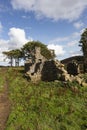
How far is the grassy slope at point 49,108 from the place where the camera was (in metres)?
20.9

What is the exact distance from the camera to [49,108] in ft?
81.2

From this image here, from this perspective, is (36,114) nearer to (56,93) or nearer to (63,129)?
(63,129)

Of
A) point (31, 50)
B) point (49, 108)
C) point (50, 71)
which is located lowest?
point (49, 108)

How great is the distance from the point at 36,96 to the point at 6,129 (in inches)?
415

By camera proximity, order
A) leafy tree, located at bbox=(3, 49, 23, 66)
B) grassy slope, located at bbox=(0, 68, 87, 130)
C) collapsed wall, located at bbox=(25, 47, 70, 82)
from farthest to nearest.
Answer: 1. leafy tree, located at bbox=(3, 49, 23, 66)
2. collapsed wall, located at bbox=(25, 47, 70, 82)
3. grassy slope, located at bbox=(0, 68, 87, 130)

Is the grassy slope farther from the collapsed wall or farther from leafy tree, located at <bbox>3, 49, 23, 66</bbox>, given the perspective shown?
leafy tree, located at <bbox>3, 49, 23, 66</bbox>

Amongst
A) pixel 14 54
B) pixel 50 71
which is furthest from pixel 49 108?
pixel 14 54

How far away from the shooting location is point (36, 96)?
2961 cm

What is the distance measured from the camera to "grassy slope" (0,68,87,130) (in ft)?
68.7

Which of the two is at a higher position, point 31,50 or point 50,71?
point 31,50

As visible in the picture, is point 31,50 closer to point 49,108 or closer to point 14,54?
point 14,54

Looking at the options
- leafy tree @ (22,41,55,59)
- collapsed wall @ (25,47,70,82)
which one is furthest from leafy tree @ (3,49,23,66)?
collapsed wall @ (25,47,70,82)

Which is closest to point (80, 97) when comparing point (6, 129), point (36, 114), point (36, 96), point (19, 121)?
point (36, 96)

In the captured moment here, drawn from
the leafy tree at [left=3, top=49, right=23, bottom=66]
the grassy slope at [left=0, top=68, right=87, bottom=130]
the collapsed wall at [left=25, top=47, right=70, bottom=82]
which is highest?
the leafy tree at [left=3, top=49, right=23, bottom=66]
